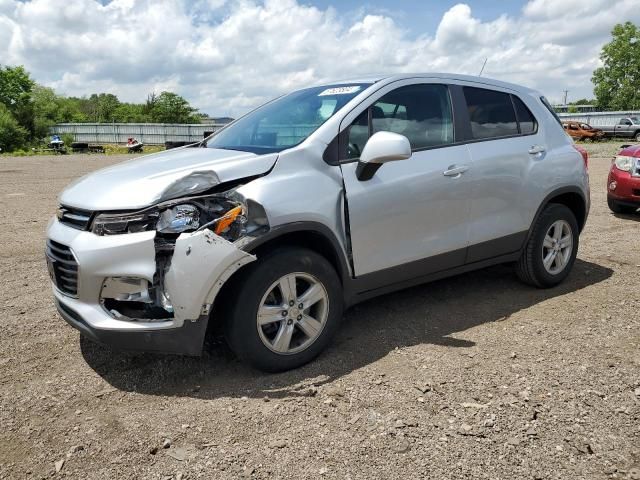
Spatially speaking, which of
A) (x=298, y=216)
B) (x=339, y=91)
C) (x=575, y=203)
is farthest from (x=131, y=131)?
(x=298, y=216)

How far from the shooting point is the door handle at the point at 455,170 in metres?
3.97

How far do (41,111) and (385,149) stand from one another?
63.9 metres

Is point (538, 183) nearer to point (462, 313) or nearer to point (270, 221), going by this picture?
point (462, 313)

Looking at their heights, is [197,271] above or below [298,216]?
below

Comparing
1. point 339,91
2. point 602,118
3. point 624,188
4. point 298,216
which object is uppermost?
point 602,118

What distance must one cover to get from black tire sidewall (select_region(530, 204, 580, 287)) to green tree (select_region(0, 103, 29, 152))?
47325 mm

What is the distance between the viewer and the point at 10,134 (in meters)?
44.8

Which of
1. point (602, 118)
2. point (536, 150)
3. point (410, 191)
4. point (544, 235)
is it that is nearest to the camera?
point (410, 191)

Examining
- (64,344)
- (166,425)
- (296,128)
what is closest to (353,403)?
(166,425)

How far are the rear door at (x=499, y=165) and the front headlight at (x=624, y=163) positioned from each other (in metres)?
4.38

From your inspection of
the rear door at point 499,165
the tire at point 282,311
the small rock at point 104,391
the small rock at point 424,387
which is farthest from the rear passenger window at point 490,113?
the small rock at point 104,391

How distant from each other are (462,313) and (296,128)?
199 centimetres

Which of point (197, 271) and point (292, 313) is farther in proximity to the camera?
point (292, 313)

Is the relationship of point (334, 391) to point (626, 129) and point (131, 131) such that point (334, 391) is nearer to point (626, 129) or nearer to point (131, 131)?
point (626, 129)
